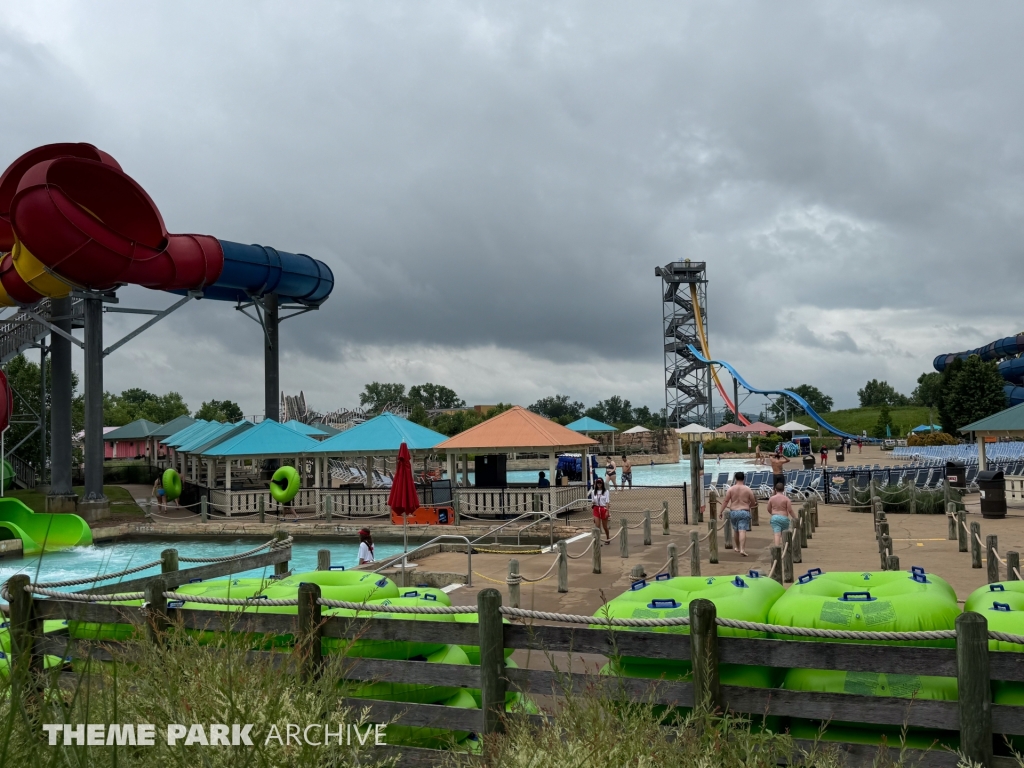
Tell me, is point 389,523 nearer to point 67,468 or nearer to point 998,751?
point 67,468

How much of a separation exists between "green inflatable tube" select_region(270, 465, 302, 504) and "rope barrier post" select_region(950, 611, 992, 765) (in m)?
21.3

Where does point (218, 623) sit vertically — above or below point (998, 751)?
above

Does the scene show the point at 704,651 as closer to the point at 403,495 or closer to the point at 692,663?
the point at 692,663

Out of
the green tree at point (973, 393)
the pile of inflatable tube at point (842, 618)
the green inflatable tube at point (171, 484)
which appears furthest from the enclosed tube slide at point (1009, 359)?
the pile of inflatable tube at point (842, 618)

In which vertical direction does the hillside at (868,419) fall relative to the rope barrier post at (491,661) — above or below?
above

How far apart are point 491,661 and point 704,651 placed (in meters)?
1.12

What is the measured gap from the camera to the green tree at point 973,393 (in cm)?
5153

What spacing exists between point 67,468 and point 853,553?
2236 cm

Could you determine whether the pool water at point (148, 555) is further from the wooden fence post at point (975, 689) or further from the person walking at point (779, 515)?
the wooden fence post at point (975, 689)

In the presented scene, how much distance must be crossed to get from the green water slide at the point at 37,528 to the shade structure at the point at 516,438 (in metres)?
8.85

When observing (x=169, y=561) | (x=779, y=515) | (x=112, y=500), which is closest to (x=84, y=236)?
(x=112, y=500)

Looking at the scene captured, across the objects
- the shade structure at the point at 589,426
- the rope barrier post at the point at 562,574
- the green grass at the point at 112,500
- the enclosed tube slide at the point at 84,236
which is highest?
the enclosed tube slide at the point at 84,236

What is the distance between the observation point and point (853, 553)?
13789 mm

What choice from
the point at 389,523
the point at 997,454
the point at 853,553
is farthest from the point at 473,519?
the point at 997,454
